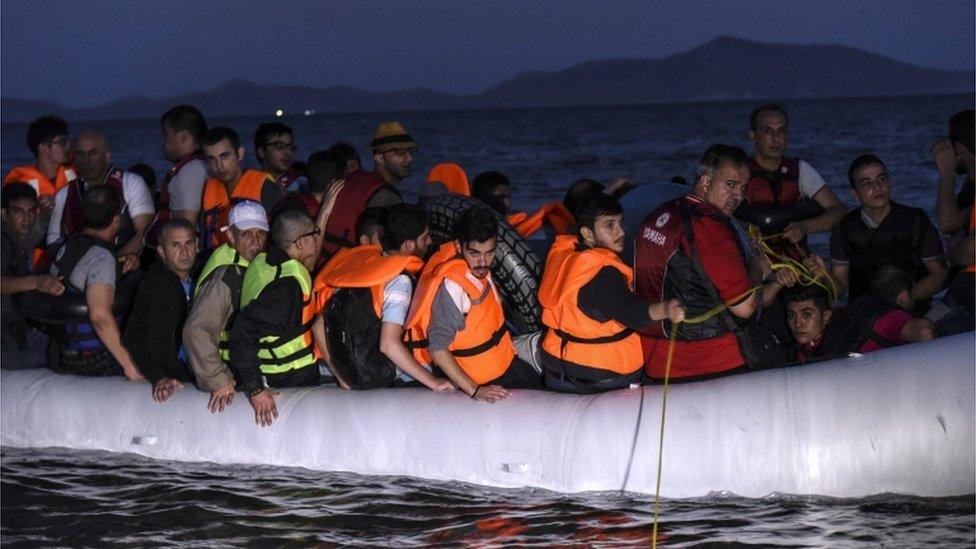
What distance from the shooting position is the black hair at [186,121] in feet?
25.6

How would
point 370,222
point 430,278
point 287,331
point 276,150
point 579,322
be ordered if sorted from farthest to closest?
point 276,150 → point 370,222 → point 287,331 → point 430,278 → point 579,322

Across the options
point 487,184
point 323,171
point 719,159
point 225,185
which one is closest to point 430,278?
point 719,159

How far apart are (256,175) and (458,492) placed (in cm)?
230

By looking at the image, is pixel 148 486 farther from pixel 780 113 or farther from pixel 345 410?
pixel 780 113

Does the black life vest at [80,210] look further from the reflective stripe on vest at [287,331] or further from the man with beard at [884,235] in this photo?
the man with beard at [884,235]

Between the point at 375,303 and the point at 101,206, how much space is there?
65.4 inches

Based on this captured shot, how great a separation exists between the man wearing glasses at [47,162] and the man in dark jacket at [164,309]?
187cm

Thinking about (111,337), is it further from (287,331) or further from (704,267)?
(704,267)

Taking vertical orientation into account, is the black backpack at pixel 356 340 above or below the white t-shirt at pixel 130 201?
below

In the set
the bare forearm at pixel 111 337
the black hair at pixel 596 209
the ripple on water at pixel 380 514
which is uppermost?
the black hair at pixel 596 209

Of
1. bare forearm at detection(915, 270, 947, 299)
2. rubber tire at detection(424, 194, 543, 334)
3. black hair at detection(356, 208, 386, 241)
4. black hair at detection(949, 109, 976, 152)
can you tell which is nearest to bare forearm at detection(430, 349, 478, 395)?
rubber tire at detection(424, 194, 543, 334)

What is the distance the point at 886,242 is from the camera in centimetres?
700

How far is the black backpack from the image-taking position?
20.5ft

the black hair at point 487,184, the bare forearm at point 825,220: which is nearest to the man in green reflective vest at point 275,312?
the black hair at point 487,184
